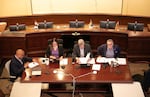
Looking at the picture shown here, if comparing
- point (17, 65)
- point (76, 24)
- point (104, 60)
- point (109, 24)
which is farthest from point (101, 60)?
point (76, 24)

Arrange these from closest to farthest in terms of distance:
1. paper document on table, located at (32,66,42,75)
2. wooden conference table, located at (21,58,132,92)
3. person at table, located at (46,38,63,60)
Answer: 1. wooden conference table, located at (21,58,132,92)
2. paper document on table, located at (32,66,42,75)
3. person at table, located at (46,38,63,60)

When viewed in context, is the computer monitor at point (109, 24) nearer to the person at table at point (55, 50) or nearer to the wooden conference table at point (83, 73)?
the person at table at point (55, 50)

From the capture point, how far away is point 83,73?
18.2 ft

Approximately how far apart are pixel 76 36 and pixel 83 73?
8.47 feet

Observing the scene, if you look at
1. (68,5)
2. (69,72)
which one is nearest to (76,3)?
(68,5)

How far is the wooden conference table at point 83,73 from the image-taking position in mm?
5293

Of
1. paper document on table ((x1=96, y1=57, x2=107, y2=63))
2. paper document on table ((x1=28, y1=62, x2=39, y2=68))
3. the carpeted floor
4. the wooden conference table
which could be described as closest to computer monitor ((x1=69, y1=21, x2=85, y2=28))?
the carpeted floor

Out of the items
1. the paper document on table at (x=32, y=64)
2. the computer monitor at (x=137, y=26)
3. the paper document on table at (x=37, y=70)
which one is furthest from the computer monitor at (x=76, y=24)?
the paper document on table at (x=37, y=70)

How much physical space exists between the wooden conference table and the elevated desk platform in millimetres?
2055

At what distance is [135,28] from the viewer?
796 cm

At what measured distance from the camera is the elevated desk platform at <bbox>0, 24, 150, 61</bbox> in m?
7.72

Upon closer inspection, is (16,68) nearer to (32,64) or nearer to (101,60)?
(32,64)

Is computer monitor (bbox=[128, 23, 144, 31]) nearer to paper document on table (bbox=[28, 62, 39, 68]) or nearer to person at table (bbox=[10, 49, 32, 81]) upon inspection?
paper document on table (bbox=[28, 62, 39, 68])

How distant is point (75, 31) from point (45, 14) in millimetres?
1646
